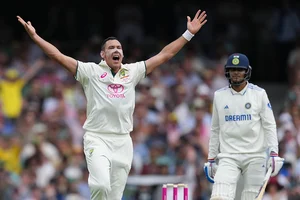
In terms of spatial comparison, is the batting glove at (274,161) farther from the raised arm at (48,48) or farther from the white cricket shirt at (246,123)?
the raised arm at (48,48)

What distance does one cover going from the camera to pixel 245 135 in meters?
12.8

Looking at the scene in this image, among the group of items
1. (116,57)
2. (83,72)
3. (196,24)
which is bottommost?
(83,72)

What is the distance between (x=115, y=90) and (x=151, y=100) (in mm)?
6766

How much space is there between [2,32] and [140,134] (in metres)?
5.35

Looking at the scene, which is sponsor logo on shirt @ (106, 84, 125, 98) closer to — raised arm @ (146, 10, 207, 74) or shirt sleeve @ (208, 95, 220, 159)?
raised arm @ (146, 10, 207, 74)

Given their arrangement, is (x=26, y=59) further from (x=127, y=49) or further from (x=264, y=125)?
(x=264, y=125)

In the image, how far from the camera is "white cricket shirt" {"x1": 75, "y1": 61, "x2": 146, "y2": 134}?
12.4 metres

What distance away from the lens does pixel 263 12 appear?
2275 centimetres

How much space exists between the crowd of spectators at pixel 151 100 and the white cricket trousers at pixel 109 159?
457 centimetres

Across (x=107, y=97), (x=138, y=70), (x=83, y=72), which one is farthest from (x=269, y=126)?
(x=83, y=72)


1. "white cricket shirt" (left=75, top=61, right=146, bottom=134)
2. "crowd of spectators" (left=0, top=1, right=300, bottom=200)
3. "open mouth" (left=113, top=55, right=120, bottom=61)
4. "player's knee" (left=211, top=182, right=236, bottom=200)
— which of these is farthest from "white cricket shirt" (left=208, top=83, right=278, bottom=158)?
"crowd of spectators" (left=0, top=1, right=300, bottom=200)

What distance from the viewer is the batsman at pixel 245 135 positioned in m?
12.8

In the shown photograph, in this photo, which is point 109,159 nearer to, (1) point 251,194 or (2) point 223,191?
(2) point 223,191

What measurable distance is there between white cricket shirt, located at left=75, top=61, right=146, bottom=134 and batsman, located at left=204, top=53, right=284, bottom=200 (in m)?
1.27
